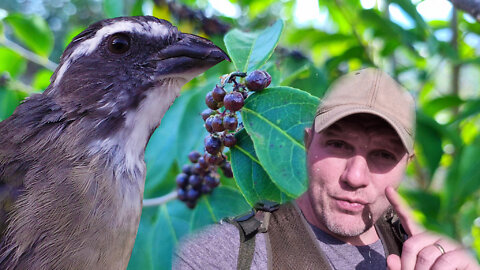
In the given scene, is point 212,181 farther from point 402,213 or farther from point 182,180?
point 402,213

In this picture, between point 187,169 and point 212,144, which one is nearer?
point 212,144

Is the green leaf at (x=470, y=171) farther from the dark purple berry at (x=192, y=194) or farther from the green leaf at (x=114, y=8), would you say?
the green leaf at (x=114, y=8)

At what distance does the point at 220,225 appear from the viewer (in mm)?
860

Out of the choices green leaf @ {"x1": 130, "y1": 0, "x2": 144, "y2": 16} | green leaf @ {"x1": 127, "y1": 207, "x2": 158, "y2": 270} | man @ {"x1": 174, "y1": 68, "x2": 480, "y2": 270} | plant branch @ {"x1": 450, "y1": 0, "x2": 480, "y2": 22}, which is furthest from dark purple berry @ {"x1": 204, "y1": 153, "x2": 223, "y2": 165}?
green leaf @ {"x1": 130, "y1": 0, "x2": 144, "y2": 16}

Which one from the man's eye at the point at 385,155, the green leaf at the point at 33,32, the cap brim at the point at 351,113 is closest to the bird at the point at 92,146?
the cap brim at the point at 351,113

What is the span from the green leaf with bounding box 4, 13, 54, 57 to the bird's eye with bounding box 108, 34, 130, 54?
914 millimetres

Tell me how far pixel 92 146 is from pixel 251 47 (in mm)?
320

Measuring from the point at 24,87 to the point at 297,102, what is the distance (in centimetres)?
115

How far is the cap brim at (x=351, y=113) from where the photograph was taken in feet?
2.50

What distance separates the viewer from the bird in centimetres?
74

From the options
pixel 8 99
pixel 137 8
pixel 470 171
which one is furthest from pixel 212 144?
pixel 470 171

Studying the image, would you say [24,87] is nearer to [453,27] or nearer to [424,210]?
[424,210]

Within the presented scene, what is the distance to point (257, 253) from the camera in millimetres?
738

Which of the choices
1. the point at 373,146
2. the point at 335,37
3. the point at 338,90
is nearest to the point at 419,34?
the point at 335,37
